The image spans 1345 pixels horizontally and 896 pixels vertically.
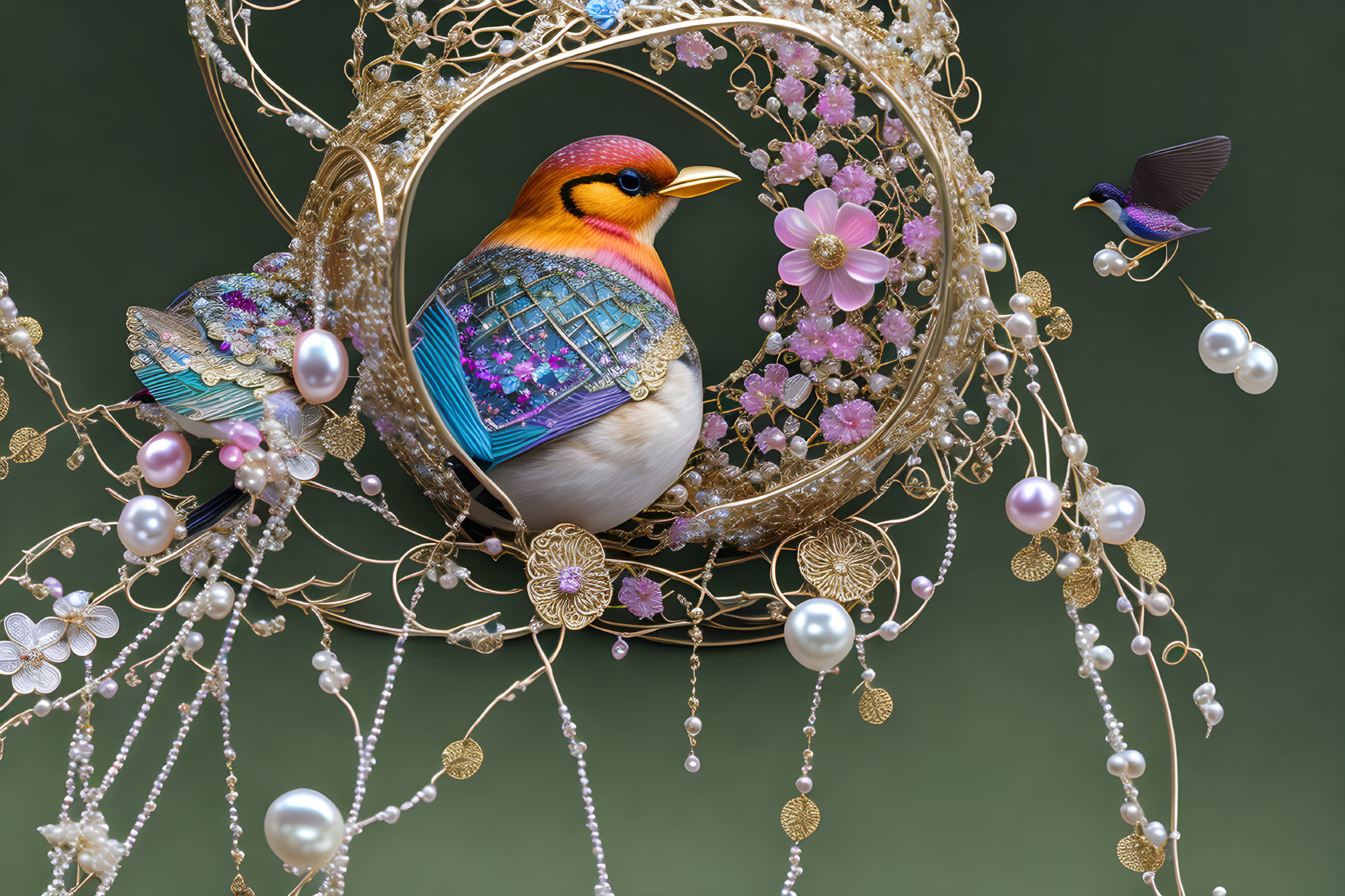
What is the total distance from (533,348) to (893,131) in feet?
Answer: 1.30

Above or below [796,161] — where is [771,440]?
below

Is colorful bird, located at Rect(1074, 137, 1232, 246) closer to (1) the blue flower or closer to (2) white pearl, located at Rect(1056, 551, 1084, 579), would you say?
(2) white pearl, located at Rect(1056, 551, 1084, 579)

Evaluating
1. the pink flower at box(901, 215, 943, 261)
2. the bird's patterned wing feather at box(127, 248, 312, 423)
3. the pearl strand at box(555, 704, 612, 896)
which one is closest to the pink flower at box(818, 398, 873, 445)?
the pink flower at box(901, 215, 943, 261)

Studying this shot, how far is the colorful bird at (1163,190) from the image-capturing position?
860mm

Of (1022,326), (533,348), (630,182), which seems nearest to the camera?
(1022,326)

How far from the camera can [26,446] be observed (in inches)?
35.0

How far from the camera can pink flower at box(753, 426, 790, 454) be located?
1052 millimetres

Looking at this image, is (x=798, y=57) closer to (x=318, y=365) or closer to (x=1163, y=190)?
(x=1163, y=190)

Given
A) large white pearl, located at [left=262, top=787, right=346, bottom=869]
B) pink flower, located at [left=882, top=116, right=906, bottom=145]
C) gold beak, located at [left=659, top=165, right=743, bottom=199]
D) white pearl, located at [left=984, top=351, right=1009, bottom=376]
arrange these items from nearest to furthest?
1. large white pearl, located at [left=262, top=787, right=346, bottom=869]
2. white pearl, located at [left=984, top=351, right=1009, bottom=376]
3. pink flower, located at [left=882, top=116, right=906, bottom=145]
4. gold beak, located at [left=659, top=165, right=743, bottom=199]

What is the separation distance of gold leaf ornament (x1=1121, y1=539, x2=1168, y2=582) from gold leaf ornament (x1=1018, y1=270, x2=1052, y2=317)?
0.69 ft

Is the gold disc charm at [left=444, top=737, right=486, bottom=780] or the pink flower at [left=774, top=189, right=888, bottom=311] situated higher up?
the pink flower at [left=774, top=189, right=888, bottom=311]

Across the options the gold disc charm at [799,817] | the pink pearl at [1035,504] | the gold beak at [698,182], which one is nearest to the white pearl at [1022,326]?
the pink pearl at [1035,504]

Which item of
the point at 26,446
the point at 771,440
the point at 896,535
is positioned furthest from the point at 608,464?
the point at 26,446

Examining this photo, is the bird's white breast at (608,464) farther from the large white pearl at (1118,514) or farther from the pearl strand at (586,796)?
the large white pearl at (1118,514)
